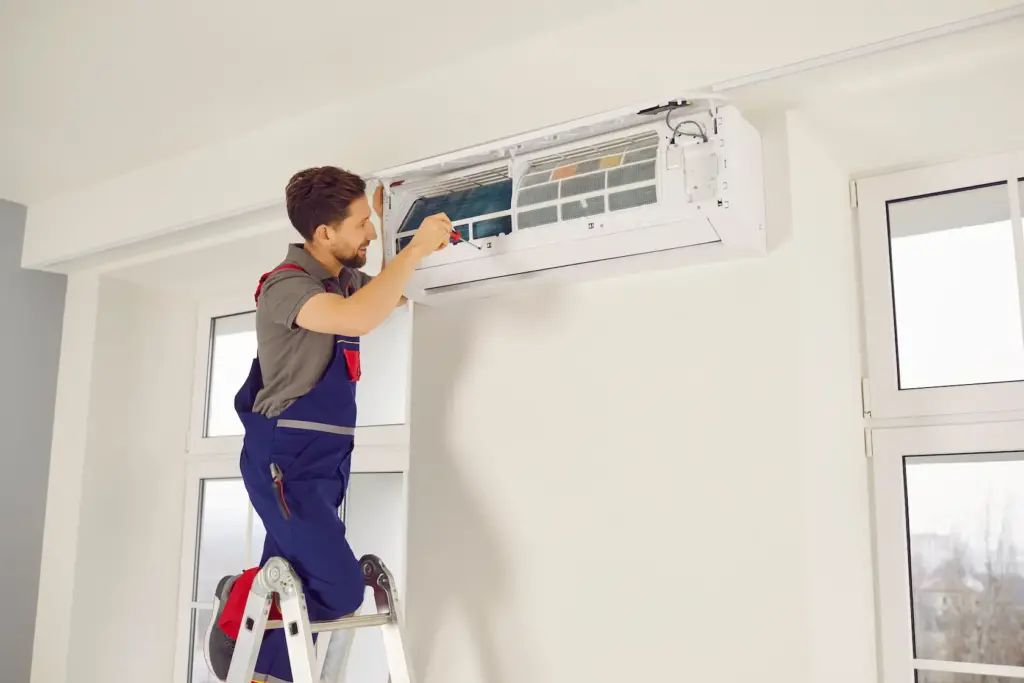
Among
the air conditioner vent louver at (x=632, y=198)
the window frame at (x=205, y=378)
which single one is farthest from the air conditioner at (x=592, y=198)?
the window frame at (x=205, y=378)

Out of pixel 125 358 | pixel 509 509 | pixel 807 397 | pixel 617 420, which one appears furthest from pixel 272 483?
pixel 125 358

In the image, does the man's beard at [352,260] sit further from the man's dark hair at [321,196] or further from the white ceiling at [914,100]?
the white ceiling at [914,100]

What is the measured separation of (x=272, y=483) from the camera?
1712 mm

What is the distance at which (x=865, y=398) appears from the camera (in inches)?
72.3

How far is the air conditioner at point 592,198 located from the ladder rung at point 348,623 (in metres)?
0.78

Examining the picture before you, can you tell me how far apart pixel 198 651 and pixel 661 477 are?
2.18 meters

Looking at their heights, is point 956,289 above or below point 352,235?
below

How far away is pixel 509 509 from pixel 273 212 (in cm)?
118

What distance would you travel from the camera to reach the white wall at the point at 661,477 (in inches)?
66.2

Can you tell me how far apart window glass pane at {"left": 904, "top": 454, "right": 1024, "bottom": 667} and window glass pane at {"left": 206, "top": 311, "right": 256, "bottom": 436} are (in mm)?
2445

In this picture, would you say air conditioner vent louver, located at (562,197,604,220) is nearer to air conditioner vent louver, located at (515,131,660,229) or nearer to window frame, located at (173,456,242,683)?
air conditioner vent louver, located at (515,131,660,229)

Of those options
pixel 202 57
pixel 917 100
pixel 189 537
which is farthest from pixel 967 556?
pixel 189 537

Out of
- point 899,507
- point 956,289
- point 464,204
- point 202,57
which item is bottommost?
point 899,507

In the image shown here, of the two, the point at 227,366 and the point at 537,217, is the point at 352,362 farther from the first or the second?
the point at 227,366
